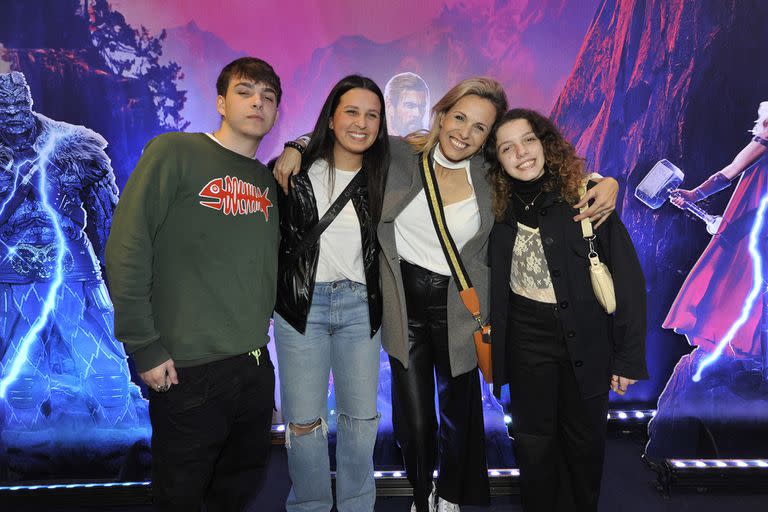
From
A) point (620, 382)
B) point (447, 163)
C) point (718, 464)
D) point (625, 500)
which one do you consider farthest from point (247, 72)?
point (718, 464)

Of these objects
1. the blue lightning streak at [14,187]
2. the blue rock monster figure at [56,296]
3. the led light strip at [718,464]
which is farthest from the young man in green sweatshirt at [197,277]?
the led light strip at [718,464]

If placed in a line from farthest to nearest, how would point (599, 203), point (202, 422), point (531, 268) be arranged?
point (531, 268), point (599, 203), point (202, 422)

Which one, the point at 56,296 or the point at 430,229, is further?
the point at 56,296

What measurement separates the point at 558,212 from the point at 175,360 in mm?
1635

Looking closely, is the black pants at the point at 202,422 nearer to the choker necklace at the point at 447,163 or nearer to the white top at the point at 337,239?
the white top at the point at 337,239

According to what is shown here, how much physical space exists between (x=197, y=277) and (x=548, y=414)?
1.59 m

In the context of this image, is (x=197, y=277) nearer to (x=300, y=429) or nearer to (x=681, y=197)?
(x=300, y=429)

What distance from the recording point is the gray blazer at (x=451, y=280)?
2.13 metres

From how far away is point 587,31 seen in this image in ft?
9.78

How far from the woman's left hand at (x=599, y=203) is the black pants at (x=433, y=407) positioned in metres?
0.68

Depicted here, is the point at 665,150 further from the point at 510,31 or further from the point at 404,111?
the point at 404,111

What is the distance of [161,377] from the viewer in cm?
164

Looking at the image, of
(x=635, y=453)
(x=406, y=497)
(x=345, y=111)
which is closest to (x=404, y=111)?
(x=345, y=111)

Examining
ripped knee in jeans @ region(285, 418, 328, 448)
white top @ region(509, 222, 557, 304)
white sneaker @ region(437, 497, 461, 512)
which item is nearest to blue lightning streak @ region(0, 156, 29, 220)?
ripped knee in jeans @ region(285, 418, 328, 448)
